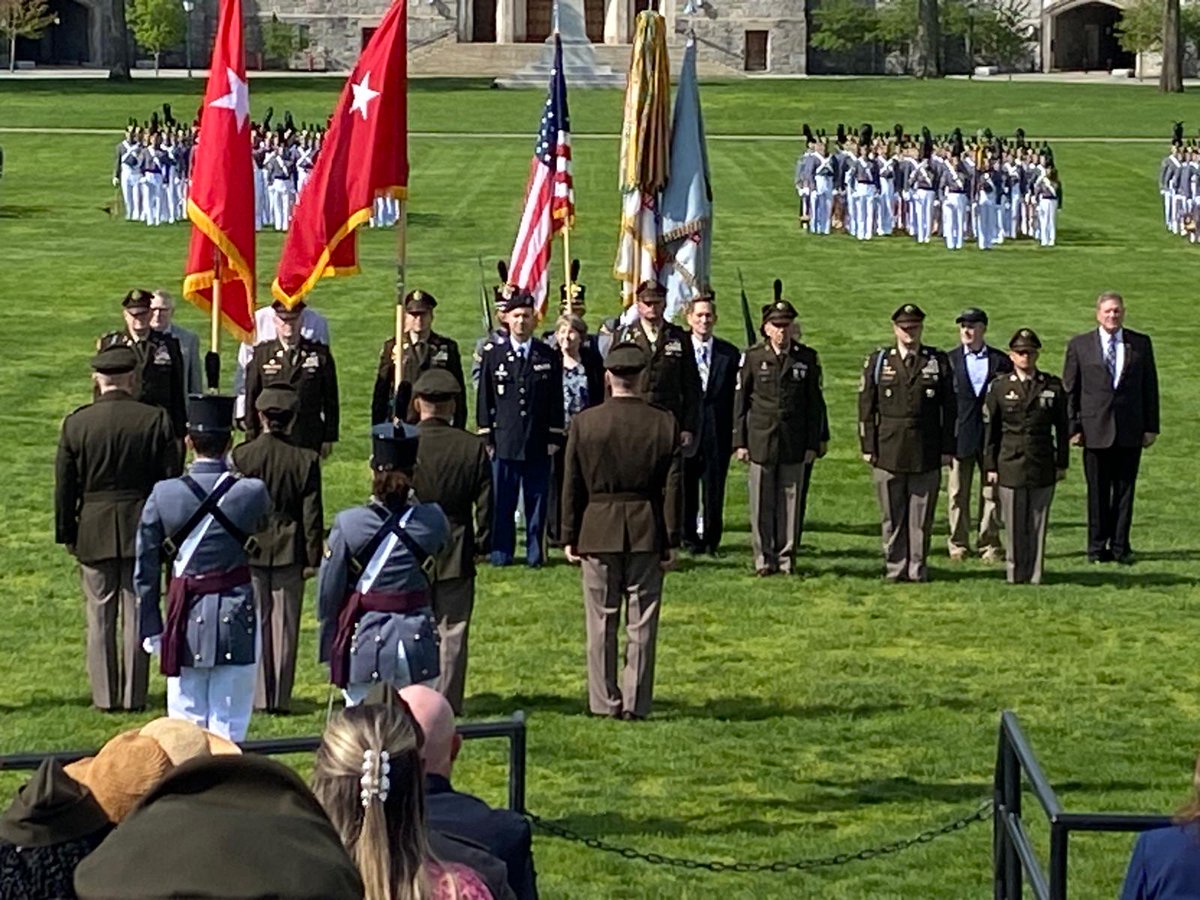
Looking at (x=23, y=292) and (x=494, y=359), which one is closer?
(x=494, y=359)

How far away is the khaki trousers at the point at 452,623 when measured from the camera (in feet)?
35.8

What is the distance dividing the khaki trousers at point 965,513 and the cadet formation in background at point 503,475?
0.02 m

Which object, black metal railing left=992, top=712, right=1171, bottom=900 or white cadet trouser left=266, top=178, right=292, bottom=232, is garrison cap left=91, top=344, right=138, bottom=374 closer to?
black metal railing left=992, top=712, right=1171, bottom=900

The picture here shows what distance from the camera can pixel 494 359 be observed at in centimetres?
1520

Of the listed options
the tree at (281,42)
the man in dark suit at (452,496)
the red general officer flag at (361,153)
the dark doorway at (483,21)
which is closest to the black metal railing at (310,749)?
the man in dark suit at (452,496)

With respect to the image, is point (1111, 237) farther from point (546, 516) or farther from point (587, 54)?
point (587, 54)

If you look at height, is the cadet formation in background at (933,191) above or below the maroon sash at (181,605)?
above

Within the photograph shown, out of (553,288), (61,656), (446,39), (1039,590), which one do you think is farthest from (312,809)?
(446,39)

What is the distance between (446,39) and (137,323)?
7051 centimetres

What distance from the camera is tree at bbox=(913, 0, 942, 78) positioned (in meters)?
78.6

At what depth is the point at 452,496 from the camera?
37.7 feet

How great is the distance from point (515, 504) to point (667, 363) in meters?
1.46

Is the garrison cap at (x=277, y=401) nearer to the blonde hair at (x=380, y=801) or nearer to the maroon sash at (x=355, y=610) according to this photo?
the maroon sash at (x=355, y=610)

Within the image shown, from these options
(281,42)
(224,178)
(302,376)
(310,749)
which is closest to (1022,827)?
(310,749)
